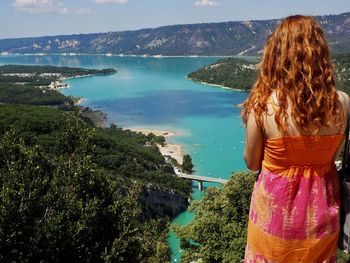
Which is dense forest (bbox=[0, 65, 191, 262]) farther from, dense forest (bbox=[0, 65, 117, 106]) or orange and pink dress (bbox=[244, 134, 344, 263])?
dense forest (bbox=[0, 65, 117, 106])

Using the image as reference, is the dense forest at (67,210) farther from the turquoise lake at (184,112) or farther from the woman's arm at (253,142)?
the turquoise lake at (184,112)

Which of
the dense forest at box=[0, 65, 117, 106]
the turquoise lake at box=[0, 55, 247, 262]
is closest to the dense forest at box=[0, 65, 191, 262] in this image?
the turquoise lake at box=[0, 55, 247, 262]

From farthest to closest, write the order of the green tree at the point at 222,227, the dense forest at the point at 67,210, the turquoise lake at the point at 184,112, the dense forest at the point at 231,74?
the dense forest at the point at 231,74, the turquoise lake at the point at 184,112, the green tree at the point at 222,227, the dense forest at the point at 67,210

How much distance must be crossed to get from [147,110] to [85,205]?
7322 cm

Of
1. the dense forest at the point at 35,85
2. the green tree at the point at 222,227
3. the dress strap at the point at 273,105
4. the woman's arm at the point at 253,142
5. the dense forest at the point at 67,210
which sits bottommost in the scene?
the dense forest at the point at 35,85

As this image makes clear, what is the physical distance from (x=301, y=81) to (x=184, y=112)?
73471 millimetres

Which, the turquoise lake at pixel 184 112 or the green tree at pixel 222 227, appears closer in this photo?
the green tree at pixel 222 227

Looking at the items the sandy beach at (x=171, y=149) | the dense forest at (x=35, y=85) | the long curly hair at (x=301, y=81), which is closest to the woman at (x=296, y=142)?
the long curly hair at (x=301, y=81)

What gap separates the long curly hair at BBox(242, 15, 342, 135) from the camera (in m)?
2.01

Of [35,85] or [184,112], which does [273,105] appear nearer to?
[184,112]

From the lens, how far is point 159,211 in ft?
105

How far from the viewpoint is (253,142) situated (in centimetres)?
209

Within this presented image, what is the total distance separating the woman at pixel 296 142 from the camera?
2.03 metres

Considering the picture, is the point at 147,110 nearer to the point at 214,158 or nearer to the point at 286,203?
the point at 214,158
